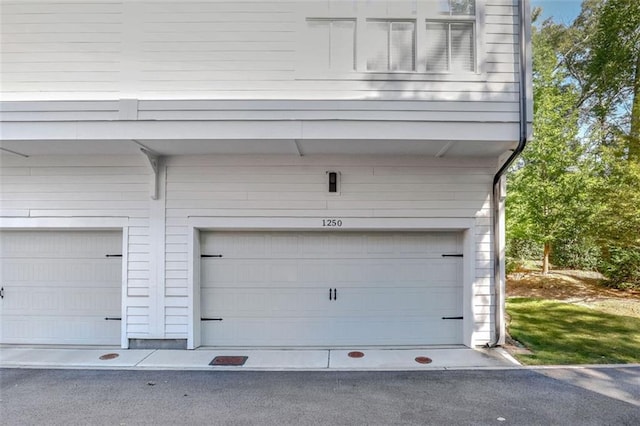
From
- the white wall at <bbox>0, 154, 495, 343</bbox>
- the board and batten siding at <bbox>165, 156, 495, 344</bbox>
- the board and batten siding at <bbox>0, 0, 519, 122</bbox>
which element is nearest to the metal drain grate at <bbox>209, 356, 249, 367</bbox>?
the white wall at <bbox>0, 154, 495, 343</bbox>

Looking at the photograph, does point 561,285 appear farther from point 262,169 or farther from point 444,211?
point 262,169

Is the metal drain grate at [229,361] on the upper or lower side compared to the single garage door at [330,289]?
lower

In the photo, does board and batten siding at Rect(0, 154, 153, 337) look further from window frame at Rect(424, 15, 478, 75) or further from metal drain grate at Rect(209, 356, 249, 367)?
window frame at Rect(424, 15, 478, 75)

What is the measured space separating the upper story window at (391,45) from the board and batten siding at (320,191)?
4.20 ft

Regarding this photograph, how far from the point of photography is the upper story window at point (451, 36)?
16.0 feet

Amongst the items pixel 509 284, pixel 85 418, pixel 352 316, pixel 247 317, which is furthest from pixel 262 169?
pixel 509 284

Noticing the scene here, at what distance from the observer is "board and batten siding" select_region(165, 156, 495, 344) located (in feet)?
17.2

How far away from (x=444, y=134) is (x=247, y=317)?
12.5 ft

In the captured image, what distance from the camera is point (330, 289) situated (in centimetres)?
542

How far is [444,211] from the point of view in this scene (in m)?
5.26

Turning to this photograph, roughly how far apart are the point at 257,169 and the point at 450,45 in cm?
320

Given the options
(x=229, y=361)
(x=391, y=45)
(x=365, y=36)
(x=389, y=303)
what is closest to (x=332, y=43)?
(x=365, y=36)

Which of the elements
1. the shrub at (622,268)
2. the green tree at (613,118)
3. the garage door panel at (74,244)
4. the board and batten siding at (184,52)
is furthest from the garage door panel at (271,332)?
the shrub at (622,268)

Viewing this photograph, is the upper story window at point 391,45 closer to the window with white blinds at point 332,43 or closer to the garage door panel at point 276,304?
the window with white blinds at point 332,43
